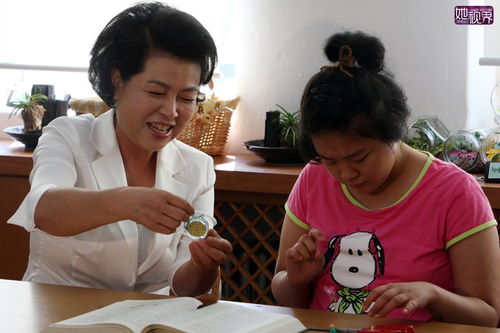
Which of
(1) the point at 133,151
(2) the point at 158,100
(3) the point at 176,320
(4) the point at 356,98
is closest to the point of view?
(3) the point at 176,320

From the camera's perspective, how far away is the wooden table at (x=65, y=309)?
1.58 meters

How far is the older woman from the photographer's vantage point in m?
2.05

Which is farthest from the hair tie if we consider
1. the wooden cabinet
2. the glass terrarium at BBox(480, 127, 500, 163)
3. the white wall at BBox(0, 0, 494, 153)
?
the white wall at BBox(0, 0, 494, 153)

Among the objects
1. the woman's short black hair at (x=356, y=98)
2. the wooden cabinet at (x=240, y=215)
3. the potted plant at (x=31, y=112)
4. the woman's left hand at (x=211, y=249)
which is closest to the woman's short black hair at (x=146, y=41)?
the woman's short black hair at (x=356, y=98)

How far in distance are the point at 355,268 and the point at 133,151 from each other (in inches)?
28.3

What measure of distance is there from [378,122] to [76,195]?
0.70 metres

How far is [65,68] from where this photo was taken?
12.0 ft

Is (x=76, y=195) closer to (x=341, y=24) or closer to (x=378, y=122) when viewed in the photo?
(x=378, y=122)

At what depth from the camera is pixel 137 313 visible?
1539mm

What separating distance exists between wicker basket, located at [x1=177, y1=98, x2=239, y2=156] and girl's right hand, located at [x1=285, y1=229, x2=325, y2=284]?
1331mm

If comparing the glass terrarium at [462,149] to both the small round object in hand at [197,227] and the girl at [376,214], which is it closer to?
the girl at [376,214]

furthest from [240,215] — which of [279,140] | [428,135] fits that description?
[428,135]

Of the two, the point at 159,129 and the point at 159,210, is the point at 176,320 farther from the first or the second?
the point at 159,129

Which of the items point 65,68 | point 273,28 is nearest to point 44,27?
point 65,68
